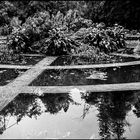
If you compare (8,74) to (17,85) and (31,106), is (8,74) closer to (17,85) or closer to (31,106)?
(17,85)

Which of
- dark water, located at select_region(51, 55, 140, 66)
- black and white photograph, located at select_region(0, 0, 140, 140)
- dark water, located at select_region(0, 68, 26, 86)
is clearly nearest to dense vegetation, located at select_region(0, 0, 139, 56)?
black and white photograph, located at select_region(0, 0, 140, 140)

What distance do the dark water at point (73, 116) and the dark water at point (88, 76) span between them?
924 mm

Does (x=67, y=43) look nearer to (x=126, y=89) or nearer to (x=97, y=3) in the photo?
(x=126, y=89)

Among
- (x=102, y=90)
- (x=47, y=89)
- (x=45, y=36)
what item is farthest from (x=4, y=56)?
(x=102, y=90)

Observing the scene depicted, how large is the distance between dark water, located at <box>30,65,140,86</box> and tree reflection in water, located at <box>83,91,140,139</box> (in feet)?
3.37

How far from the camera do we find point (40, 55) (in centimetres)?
1155

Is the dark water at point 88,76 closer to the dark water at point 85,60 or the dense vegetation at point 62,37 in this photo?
the dark water at point 85,60

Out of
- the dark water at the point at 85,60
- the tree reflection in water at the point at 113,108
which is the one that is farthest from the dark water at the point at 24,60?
the tree reflection in water at the point at 113,108

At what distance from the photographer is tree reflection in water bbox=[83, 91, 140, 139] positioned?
14.7 feet

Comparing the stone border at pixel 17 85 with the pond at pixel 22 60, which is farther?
the pond at pixel 22 60

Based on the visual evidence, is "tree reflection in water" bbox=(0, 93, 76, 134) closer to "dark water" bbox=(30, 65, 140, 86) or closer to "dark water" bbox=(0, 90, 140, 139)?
"dark water" bbox=(0, 90, 140, 139)

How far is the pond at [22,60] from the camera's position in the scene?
10.0 m

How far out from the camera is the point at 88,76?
7.80 m

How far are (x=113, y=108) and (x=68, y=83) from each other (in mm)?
2012
